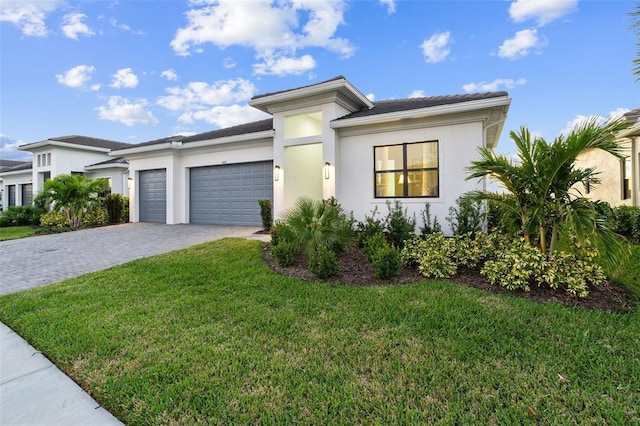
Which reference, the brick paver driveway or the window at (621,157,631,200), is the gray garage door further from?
the window at (621,157,631,200)

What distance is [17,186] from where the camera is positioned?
24.0 meters

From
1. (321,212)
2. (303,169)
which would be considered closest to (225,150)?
(303,169)

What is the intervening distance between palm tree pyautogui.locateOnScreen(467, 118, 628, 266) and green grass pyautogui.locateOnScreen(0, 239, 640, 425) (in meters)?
1.25

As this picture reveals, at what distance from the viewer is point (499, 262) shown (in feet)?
16.2

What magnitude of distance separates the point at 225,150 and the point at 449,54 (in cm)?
975

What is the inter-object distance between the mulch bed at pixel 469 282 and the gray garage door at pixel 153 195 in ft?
30.8

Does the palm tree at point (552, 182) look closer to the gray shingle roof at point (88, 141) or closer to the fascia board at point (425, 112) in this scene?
the fascia board at point (425, 112)

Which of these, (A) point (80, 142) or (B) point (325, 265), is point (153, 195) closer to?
(A) point (80, 142)

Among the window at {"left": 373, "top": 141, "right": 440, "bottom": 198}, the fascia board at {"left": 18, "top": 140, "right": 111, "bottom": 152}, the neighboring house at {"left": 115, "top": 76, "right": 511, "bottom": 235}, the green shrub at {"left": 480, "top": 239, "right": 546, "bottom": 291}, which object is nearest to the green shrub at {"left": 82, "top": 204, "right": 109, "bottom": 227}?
the neighboring house at {"left": 115, "top": 76, "right": 511, "bottom": 235}

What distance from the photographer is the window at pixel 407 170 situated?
9.03 metres

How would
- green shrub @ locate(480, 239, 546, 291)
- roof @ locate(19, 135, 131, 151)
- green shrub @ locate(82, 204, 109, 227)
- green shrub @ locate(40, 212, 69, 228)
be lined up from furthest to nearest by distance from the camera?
roof @ locate(19, 135, 131, 151)
green shrub @ locate(82, 204, 109, 227)
green shrub @ locate(40, 212, 69, 228)
green shrub @ locate(480, 239, 546, 291)

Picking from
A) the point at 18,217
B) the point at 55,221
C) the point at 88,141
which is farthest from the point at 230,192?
the point at 88,141

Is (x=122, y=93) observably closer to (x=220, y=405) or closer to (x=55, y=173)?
(x=55, y=173)

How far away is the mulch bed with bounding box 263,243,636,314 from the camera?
420cm
